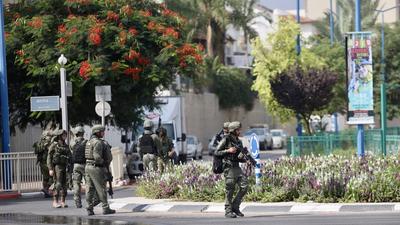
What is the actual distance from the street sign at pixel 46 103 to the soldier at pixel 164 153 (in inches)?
118

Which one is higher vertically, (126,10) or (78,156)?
(126,10)

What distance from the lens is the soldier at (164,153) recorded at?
23756mm

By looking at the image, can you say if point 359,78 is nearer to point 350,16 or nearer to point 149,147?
point 149,147

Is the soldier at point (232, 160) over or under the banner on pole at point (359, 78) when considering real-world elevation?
under

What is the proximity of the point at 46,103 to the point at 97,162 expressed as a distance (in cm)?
861

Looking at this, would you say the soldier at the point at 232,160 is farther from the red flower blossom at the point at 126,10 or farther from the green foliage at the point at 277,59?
the green foliage at the point at 277,59

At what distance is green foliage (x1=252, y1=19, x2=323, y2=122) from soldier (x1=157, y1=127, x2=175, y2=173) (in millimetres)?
21778

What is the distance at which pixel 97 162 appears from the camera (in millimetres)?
17344

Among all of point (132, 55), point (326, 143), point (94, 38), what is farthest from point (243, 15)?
point (94, 38)

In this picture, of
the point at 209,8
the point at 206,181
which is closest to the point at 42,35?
the point at 206,181

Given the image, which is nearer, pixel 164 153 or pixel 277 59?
pixel 164 153

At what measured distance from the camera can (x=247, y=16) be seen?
62844mm

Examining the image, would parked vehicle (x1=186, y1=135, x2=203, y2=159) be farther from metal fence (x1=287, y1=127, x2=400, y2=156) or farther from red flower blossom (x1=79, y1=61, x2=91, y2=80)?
red flower blossom (x1=79, y1=61, x2=91, y2=80)

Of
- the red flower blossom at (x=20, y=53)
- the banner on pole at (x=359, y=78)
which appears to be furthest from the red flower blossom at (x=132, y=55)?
the banner on pole at (x=359, y=78)
